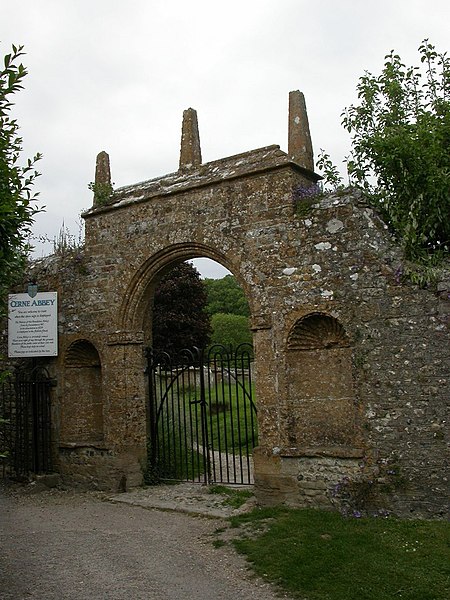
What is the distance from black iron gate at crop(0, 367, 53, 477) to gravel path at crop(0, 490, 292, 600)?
155 cm

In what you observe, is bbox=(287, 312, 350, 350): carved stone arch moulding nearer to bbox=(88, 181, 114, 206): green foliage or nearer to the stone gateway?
the stone gateway

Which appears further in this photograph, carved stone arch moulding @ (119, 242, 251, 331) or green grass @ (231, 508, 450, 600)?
carved stone arch moulding @ (119, 242, 251, 331)

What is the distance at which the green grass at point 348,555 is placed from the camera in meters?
A: 5.60

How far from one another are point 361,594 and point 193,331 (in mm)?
17493

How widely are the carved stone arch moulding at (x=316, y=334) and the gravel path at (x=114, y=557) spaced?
2638 millimetres

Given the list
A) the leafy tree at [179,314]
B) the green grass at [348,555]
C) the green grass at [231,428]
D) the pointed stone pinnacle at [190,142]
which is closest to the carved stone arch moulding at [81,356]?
the green grass at [231,428]

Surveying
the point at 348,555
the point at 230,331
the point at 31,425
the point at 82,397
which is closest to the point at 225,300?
the point at 230,331

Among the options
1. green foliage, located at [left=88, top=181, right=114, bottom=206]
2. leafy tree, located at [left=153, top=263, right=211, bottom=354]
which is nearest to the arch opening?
green foliage, located at [left=88, top=181, right=114, bottom=206]

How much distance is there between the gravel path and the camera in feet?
19.3

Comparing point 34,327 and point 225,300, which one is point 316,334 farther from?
point 225,300

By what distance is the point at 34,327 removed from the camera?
35.7ft

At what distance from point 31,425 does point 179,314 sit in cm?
1146

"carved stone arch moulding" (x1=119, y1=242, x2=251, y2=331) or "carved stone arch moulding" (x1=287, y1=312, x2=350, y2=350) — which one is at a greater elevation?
"carved stone arch moulding" (x1=119, y1=242, x2=251, y2=331)

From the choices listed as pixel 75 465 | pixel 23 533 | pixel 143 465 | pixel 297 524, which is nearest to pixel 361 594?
pixel 297 524
